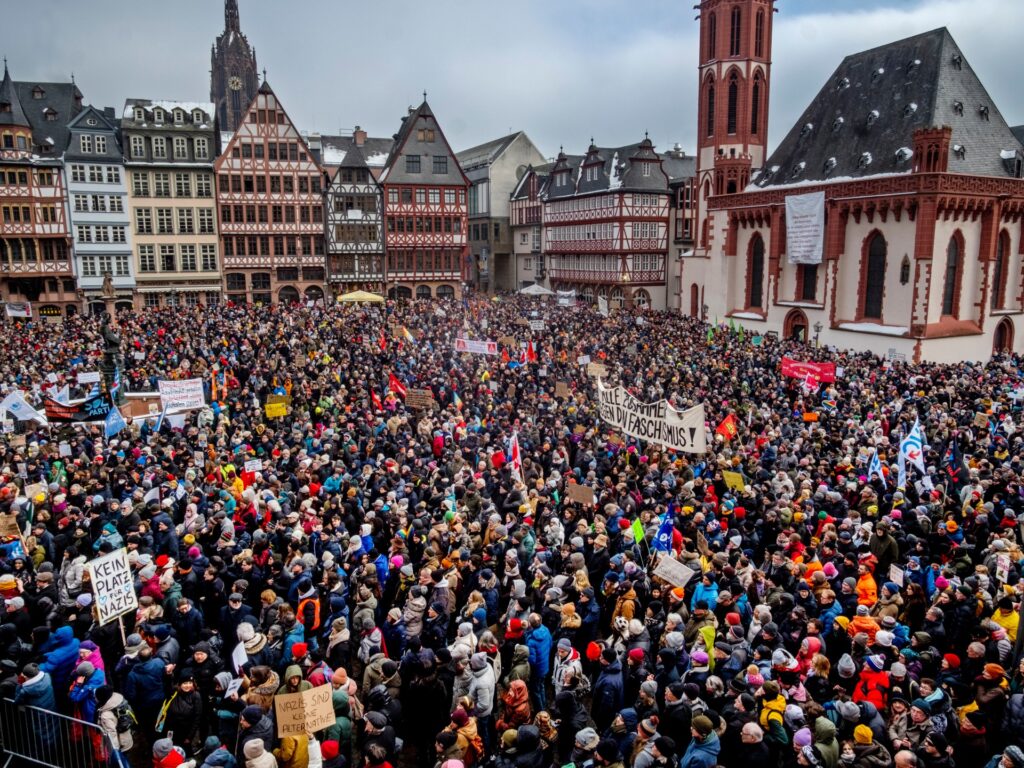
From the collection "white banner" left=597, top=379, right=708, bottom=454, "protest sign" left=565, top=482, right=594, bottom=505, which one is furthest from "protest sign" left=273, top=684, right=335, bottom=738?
"white banner" left=597, top=379, right=708, bottom=454

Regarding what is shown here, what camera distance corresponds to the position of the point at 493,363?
2689 centimetres

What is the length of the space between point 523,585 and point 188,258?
46943mm

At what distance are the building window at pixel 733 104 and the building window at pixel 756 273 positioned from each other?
9217mm

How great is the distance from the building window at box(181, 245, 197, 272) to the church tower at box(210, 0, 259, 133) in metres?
42.2

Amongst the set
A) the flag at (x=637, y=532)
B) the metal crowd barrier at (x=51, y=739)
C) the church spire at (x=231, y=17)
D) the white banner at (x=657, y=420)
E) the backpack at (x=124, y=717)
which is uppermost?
the church spire at (x=231, y=17)

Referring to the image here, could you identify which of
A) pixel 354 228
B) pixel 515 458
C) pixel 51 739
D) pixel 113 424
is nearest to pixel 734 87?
pixel 354 228

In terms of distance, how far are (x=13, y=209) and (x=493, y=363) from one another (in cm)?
3577

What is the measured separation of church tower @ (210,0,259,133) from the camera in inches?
3391

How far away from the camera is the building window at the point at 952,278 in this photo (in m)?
35.6

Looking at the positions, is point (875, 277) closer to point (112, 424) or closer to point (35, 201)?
point (112, 424)

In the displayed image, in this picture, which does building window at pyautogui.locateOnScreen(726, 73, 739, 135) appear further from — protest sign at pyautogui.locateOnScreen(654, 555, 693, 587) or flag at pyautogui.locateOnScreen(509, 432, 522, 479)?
protest sign at pyautogui.locateOnScreen(654, 555, 693, 587)

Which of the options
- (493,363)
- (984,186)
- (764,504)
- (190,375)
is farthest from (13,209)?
(984,186)

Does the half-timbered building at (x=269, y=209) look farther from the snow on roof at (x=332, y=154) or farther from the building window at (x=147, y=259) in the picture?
the snow on roof at (x=332, y=154)

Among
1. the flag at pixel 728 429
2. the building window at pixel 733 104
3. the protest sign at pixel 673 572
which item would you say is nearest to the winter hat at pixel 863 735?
the protest sign at pixel 673 572
